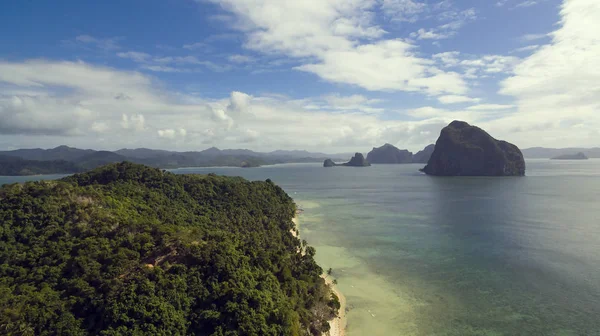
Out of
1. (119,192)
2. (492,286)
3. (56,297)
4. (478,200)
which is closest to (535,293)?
(492,286)

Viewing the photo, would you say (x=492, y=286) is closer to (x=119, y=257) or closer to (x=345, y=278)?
(x=345, y=278)

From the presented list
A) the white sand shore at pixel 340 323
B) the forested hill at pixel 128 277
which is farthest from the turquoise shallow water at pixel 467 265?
the forested hill at pixel 128 277

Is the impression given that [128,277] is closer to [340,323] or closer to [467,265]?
[340,323]

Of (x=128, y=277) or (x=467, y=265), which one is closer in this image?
(x=128, y=277)

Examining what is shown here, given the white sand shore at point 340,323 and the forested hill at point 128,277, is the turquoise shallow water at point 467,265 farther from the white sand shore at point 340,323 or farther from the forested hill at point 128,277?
the forested hill at point 128,277

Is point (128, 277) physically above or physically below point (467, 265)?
above

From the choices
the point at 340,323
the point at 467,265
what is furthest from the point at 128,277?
the point at 467,265
